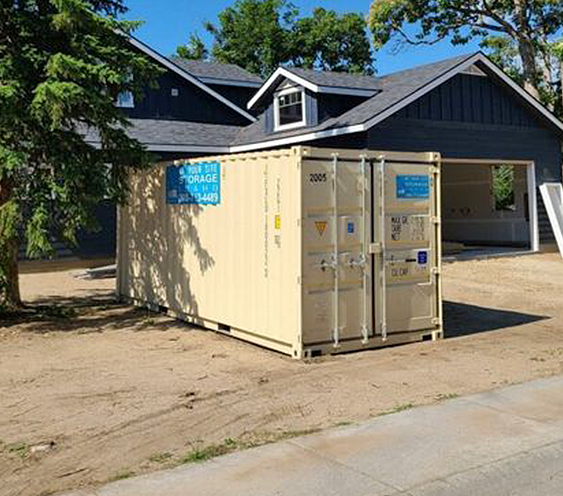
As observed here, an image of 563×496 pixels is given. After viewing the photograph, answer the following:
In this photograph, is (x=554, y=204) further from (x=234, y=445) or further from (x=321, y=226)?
(x=234, y=445)

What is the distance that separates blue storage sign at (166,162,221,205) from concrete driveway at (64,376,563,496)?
16.4 feet

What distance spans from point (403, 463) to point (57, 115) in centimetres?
701

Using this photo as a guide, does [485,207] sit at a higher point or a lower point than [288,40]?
lower

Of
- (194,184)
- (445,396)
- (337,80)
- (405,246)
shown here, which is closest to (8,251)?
(194,184)

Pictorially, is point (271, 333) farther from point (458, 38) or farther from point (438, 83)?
point (458, 38)

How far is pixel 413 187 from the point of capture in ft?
31.5

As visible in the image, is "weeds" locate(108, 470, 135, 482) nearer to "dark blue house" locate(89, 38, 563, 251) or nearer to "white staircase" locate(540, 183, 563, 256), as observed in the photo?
"dark blue house" locate(89, 38, 563, 251)

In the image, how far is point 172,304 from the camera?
11.6m

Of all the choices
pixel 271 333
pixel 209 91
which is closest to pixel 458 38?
pixel 209 91

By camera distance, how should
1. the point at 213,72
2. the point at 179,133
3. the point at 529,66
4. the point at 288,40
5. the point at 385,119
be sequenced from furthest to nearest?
the point at 288,40
the point at 529,66
the point at 213,72
the point at 179,133
the point at 385,119

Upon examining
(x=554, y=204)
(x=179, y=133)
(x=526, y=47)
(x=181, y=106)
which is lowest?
(x=554, y=204)

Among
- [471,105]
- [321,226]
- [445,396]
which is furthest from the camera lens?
[471,105]

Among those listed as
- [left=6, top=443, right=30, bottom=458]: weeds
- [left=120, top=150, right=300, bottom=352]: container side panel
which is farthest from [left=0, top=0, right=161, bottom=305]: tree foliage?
[left=6, top=443, right=30, bottom=458]: weeds

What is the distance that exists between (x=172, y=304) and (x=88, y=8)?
4829 mm
